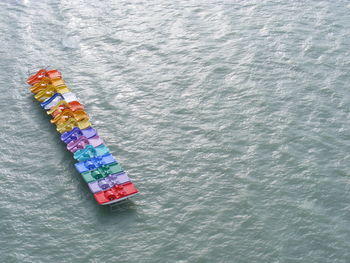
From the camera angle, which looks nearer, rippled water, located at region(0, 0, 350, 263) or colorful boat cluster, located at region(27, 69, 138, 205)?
rippled water, located at region(0, 0, 350, 263)

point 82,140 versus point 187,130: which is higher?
point 82,140

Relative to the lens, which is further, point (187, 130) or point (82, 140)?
point (187, 130)

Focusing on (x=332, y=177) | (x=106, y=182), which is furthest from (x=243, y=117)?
(x=106, y=182)

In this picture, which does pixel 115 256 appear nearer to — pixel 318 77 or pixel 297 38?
pixel 318 77
